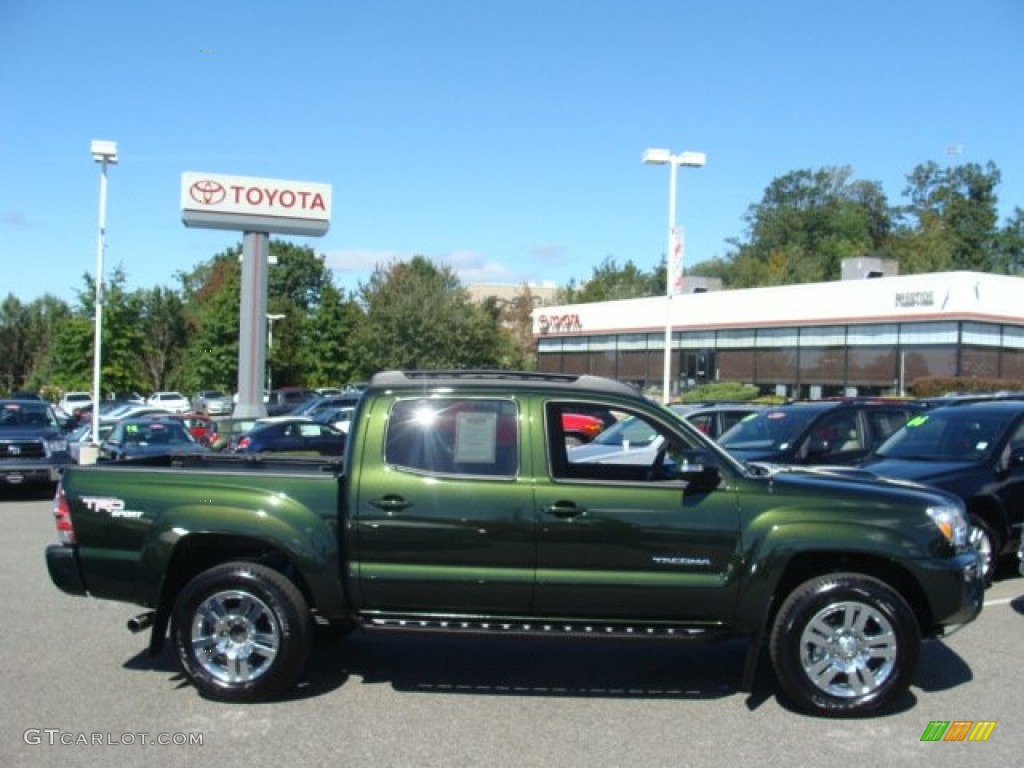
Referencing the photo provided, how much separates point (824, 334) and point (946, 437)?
106 ft

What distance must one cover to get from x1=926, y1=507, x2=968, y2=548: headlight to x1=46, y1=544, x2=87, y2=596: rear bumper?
5089 mm

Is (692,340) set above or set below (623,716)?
above

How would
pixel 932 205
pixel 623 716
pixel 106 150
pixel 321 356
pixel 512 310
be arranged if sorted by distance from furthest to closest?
pixel 932 205 < pixel 512 310 < pixel 321 356 < pixel 106 150 < pixel 623 716

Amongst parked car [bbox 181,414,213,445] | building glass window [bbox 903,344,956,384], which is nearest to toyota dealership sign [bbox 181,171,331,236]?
parked car [bbox 181,414,213,445]

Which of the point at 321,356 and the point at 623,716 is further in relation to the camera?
the point at 321,356

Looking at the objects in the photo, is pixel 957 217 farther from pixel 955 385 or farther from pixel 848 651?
pixel 848 651

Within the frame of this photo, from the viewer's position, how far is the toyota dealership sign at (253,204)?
122 feet

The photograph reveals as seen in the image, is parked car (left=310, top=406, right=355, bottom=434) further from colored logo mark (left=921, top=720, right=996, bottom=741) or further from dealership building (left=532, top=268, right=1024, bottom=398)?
colored logo mark (left=921, top=720, right=996, bottom=741)

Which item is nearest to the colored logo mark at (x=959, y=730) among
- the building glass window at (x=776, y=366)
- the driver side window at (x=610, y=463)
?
the driver side window at (x=610, y=463)

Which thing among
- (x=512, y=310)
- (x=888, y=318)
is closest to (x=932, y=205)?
(x=512, y=310)

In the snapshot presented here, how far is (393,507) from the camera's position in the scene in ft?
19.3

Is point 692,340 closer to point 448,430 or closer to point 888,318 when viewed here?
point 888,318

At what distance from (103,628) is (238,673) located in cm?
239

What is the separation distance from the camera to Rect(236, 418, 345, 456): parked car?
21.2 metres
